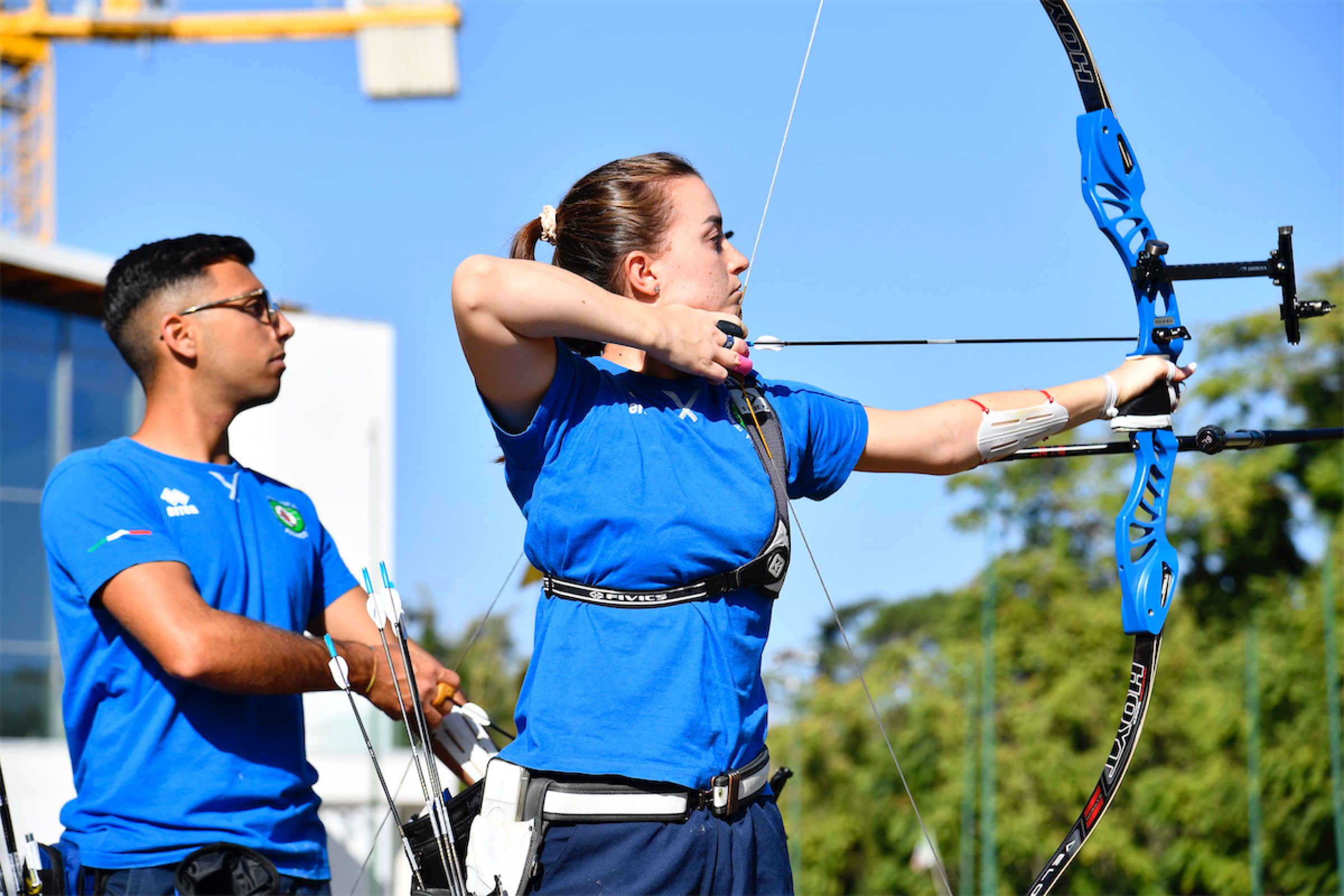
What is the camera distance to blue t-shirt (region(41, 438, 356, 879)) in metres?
2.30

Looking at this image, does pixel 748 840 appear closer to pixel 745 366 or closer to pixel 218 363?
pixel 745 366

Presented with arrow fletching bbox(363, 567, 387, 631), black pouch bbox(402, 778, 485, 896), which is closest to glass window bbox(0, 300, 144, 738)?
arrow fletching bbox(363, 567, 387, 631)

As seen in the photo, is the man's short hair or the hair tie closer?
the hair tie

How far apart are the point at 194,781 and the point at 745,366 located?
3.98 feet

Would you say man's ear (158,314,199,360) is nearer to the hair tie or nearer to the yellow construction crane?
the hair tie

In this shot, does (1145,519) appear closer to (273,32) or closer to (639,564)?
(639,564)

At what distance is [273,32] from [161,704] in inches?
1056

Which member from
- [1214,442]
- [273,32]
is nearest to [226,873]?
[1214,442]

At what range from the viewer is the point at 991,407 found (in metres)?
2.26

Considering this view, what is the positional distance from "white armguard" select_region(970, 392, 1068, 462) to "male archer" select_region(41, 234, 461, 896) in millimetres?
1091

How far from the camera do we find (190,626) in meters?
2.24

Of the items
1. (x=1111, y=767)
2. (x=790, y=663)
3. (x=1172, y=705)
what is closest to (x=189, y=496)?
(x=1111, y=767)

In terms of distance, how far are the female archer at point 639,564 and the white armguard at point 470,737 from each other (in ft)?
2.12

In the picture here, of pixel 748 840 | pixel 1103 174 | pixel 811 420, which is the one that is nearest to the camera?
pixel 748 840
